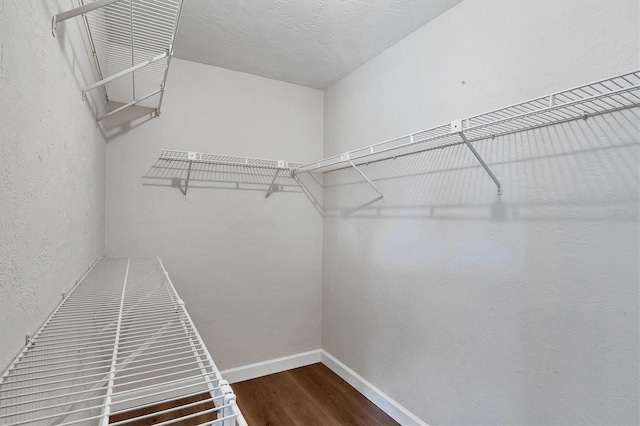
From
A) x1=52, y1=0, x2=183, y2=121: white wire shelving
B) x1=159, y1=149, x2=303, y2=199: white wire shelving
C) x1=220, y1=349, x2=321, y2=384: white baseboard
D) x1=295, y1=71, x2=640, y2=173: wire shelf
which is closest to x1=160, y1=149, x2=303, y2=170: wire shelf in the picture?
x1=159, y1=149, x2=303, y2=199: white wire shelving

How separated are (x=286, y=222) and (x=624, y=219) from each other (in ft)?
6.78

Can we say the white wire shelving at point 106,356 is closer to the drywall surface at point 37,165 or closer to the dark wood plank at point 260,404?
the drywall surface at point 37,165

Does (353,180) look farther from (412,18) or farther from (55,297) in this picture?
(55,297)

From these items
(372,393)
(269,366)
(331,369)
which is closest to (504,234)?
(372,393)

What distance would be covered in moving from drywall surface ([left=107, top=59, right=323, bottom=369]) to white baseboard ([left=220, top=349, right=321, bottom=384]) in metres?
0.05

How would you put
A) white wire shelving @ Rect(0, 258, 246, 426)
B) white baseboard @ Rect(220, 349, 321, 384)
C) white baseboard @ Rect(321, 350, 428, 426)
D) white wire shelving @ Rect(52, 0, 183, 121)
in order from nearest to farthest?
white wire shelving @ Rect(0, 258, 246, 426), white wire shelving @ Rect(52, 0, 183, 121), white baseboard @ Rect(321, 350, 428, 426), white baseboard @ Rect(220, 349, 321, 384)

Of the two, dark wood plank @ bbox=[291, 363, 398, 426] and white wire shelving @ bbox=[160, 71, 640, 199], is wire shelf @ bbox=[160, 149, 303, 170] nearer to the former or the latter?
white wire shelving @ bbox=[160, 71, 640, 199]

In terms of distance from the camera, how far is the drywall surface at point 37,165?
0.65 meters

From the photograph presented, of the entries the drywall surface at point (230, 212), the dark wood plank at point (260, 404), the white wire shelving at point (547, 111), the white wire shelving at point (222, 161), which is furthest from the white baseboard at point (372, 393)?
the white wire shelving at point (222, 161)

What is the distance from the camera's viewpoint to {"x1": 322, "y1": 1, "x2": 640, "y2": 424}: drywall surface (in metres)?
1.16

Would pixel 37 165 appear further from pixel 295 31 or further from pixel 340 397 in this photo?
pixel 340 397

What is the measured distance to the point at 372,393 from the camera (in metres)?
2.23

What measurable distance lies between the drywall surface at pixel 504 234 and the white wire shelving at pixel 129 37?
135 cm

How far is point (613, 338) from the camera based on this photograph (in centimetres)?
115
